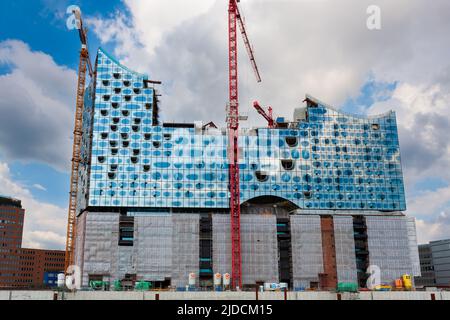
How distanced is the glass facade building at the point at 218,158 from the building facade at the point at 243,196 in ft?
0.99

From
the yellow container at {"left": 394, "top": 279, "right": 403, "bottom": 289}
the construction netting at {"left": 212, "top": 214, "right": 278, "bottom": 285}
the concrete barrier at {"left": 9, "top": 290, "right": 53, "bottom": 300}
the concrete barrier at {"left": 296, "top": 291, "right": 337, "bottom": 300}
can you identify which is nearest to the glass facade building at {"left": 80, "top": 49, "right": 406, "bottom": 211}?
the construction netting at {"left": 212, "top": 214, "right": 278, "bottom": 285}

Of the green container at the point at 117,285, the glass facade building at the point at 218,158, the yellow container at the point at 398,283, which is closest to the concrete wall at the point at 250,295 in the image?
the green container at the point at 117,285

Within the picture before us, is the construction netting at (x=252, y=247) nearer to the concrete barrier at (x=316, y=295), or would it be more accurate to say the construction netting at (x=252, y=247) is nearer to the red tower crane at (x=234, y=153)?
the red tower crane at (x=234, y=153)

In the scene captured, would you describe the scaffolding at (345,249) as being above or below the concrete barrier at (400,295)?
above

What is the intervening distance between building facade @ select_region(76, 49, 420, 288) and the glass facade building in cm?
30

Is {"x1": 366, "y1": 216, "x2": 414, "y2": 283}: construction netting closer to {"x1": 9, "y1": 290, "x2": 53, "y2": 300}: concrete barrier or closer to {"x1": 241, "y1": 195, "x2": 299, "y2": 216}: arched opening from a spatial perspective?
{"x1": 241, "y1": 195, "x2": 299, "y2": 216}: arched opening

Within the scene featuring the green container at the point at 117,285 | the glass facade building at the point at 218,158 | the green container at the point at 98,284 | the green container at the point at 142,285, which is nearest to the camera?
the green container at the point at 142,285

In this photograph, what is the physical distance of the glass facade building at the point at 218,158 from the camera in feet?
472

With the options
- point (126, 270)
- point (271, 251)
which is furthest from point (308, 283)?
point (126, 270)

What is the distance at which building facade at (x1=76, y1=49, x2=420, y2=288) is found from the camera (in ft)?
457

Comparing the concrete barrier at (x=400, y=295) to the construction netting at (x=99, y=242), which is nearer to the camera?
the concrete barrier at (x=400, y=295)

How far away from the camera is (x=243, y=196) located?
473ft
